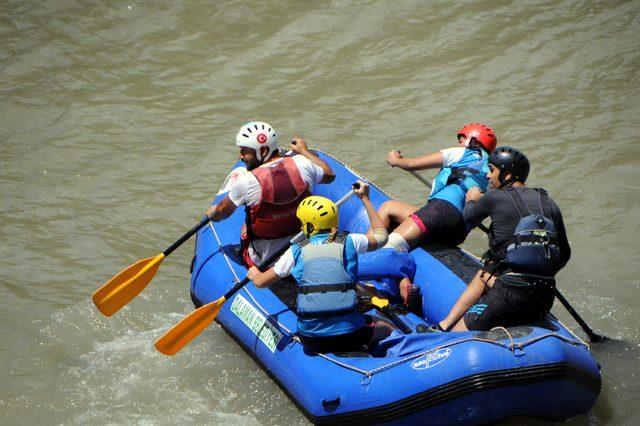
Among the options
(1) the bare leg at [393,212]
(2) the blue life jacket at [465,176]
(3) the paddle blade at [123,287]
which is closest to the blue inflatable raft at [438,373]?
(2) the blue life jacket at [465,176]

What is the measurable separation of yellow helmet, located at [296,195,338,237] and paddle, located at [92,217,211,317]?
138 centimetres

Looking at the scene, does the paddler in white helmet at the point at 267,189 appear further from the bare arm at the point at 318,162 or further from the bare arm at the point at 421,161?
the bare arm at the point at 421,161

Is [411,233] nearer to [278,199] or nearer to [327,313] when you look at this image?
[278,199]

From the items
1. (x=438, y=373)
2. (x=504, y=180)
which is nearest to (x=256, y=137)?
(x=504, y=180)

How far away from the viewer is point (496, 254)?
5.03m

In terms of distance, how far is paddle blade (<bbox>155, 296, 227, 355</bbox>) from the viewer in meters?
5.57

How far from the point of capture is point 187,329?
5.61 meters

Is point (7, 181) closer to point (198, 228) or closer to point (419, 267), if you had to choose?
point (198, 228)

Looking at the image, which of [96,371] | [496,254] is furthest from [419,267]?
[96,371]

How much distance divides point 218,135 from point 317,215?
4267mm

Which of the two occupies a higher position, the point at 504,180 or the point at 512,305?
the point at 504,180

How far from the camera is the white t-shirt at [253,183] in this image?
5.58m

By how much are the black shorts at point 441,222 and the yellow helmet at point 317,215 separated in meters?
1.19

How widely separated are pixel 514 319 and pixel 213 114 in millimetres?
5008
